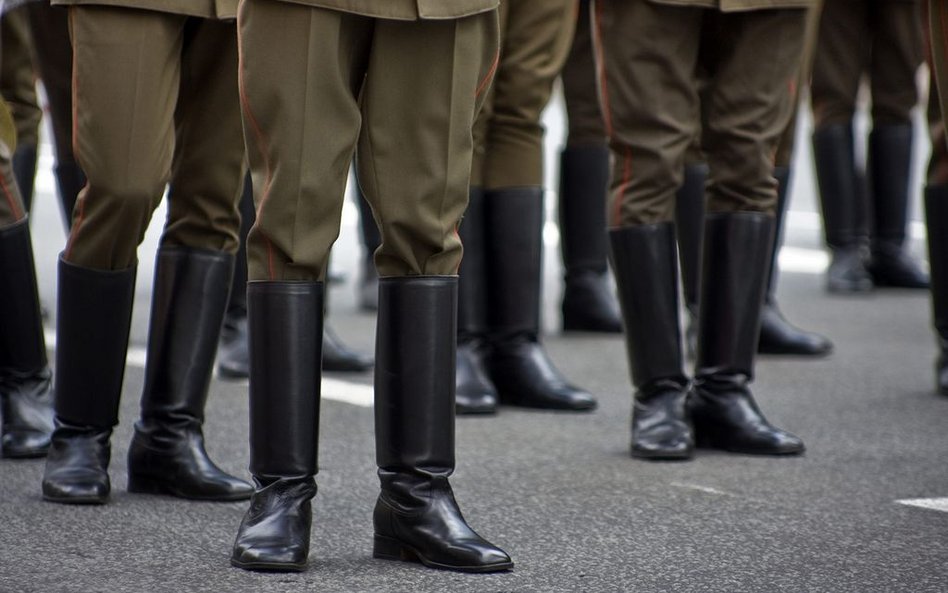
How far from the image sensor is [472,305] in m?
3.56

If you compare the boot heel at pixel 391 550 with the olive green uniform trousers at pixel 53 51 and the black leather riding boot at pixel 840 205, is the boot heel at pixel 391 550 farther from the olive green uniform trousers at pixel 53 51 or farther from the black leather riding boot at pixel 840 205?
the black leather riding boot at pixel 840 205

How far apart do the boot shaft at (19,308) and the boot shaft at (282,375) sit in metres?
0.85

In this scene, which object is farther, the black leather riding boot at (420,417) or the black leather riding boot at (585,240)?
the black leather riding boot at (585,240)

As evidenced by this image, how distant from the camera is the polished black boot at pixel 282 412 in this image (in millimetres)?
2182

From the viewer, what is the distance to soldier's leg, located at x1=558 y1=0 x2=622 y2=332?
14.6 feet

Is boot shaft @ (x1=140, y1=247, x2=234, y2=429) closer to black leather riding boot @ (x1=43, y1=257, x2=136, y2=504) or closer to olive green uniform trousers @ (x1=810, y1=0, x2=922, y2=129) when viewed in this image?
black leather riding boot @ (x1=43, y1=257, x2=136, y2=504)

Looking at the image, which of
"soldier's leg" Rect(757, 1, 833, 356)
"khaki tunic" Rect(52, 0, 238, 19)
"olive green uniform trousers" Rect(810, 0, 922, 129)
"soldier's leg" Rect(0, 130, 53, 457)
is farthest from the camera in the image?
"olive green uniform trousers" Rect(810, 0, 922, 129)

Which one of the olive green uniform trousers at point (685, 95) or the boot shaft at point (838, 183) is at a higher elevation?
the olive green uniform trousers at point (685, 95)

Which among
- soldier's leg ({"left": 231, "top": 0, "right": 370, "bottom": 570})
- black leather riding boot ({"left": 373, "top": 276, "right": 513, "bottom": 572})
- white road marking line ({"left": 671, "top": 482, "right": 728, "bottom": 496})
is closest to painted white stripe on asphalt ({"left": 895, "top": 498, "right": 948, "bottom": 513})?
white road marking line ({"left": 671, "top": 482, "right": 728, "bottom": 496})

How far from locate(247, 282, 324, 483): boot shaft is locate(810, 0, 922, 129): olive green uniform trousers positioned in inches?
125

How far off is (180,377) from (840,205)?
10.1ft

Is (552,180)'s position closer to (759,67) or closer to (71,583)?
(759,67)

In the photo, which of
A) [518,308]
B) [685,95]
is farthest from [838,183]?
[685,95]

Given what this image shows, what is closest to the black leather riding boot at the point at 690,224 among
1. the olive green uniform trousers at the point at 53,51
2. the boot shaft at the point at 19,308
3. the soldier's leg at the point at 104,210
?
the olive green uniform trousers at the point at 53,51
